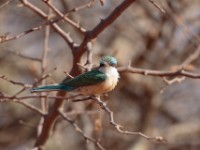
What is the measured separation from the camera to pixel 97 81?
275 centimetres

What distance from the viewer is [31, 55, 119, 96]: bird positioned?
2.74m

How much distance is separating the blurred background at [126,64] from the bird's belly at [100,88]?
3.64 metres

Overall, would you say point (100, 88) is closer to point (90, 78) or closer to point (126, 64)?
point (90, 78)

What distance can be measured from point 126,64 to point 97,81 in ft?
14.9

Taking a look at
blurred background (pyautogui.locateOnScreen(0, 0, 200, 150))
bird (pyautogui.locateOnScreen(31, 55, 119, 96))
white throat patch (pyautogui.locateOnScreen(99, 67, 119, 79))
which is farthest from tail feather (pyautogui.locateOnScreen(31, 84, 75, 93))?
blurred background (pyautogui.locateOnScreen(0, 0, 200, 150))

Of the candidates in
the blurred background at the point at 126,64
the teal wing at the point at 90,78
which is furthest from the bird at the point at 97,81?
the blurred background at the point at 126,64

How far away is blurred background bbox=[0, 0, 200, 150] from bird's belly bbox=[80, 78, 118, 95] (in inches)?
143

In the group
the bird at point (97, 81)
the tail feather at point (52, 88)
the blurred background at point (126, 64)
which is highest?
the blurred background at point (126, 64)

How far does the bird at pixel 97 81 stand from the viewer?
2736mm

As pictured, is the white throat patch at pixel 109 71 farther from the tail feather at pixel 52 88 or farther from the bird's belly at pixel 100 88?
the tail feather at pixel 52 88

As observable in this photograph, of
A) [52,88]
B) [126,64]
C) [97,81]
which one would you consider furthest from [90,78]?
[126,64]

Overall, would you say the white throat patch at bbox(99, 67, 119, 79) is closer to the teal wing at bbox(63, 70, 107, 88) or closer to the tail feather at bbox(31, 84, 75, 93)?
the teal wing at bbox(63, 70, 107, 88)

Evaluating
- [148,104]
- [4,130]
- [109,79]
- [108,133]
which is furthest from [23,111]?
[109,79]

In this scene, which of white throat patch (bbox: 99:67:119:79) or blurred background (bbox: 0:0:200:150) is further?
blurred background (bbox: 0:0:200:150)
